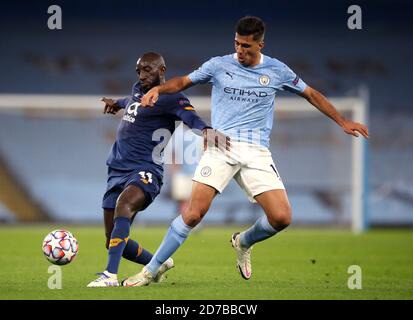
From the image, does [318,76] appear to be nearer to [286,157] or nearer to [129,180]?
[286,157]

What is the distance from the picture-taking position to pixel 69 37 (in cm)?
2372

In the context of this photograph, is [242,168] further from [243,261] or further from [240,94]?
[243,261]

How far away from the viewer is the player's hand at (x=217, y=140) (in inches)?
305

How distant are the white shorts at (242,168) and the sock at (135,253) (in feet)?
3.78

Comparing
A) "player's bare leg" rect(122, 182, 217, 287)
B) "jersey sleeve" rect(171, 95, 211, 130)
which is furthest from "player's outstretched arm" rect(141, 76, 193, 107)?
"player's bare leg" rect(122, 182, 217, 287)

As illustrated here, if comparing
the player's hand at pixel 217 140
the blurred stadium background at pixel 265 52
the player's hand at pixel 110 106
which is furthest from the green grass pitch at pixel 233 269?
the blurred stadium background at pixel 265 52

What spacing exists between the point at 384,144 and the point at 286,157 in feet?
11.1

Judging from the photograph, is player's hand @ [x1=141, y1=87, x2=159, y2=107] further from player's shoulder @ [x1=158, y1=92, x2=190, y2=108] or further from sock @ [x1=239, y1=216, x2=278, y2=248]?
sock @ [x1=239, y1=216, x2=278, y2=248]

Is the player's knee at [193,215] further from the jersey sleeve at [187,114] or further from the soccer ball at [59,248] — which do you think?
the soccer ball at [59,248]

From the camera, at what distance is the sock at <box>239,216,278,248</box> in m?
8.16

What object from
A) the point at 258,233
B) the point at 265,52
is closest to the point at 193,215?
the point at 258,233

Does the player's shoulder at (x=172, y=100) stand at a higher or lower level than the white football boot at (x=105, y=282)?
higher
